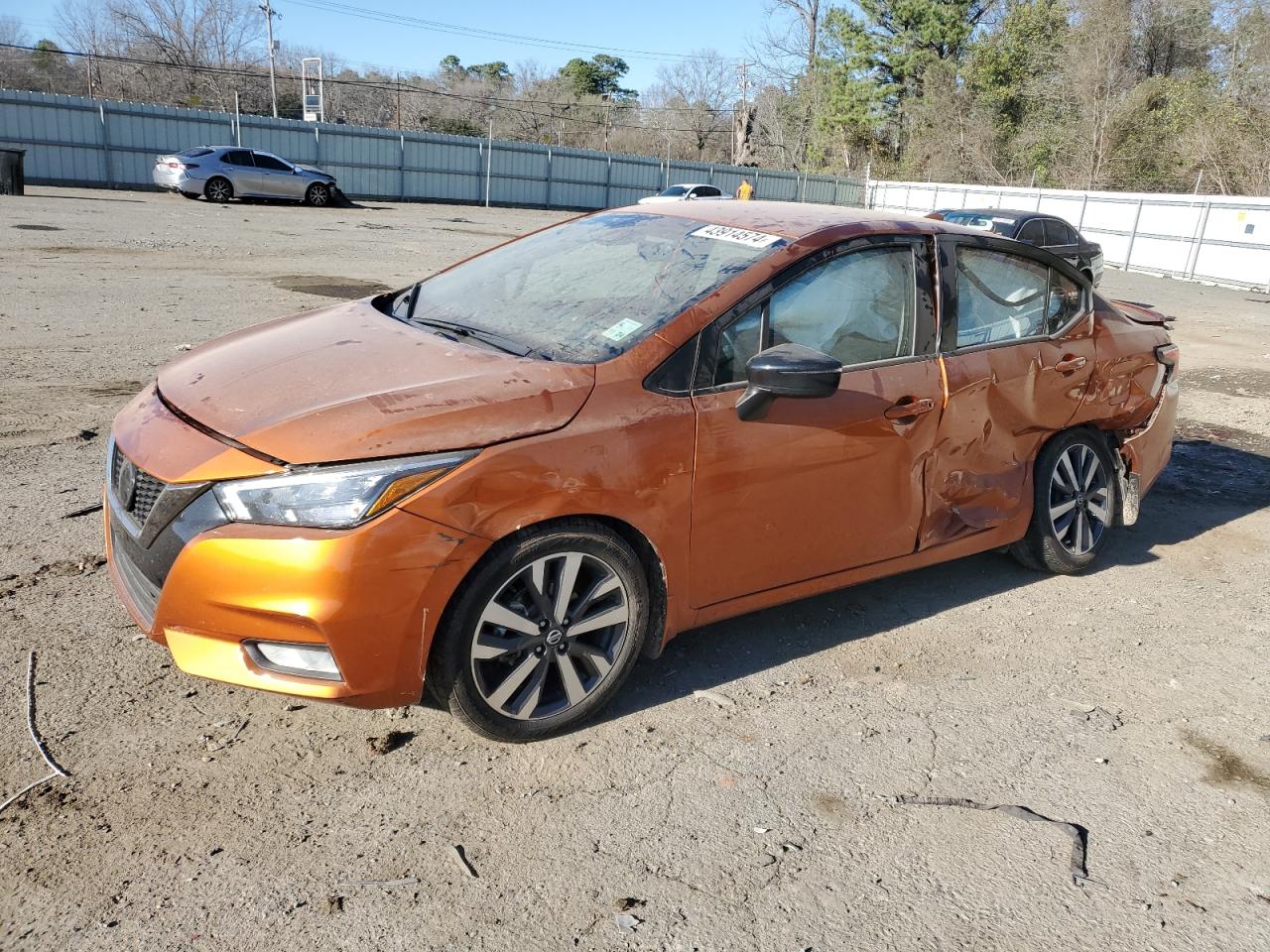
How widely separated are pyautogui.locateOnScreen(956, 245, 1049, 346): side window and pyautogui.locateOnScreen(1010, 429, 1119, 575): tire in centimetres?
61

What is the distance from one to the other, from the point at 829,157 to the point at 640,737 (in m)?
56.3

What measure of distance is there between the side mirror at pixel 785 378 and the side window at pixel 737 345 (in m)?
0.06

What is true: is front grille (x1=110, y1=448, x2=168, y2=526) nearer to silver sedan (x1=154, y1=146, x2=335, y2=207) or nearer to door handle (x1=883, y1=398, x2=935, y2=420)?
door handle (x1=883, y1=398, x2=935, y2=420)

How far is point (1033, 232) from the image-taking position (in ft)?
56.2

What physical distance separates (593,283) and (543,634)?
1456 mm

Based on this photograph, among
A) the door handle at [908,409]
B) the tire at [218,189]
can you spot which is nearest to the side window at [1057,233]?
the door handle at [908,409]

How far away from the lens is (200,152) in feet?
83.5

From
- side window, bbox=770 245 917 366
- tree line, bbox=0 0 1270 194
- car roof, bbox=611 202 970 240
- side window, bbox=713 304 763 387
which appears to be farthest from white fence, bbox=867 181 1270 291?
side window, bbox=713 304 763 387

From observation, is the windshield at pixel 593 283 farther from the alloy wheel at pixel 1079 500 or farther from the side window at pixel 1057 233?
the side window at pixel 1057 233

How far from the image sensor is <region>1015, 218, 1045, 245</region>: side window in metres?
16.9

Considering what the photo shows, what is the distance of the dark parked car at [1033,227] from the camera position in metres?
16.9

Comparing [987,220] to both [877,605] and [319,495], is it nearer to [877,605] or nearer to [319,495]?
[877,605]

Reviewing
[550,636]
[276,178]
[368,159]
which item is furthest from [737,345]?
[368,159]

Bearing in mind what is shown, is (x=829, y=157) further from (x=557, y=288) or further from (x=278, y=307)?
(x=557, y=288)
